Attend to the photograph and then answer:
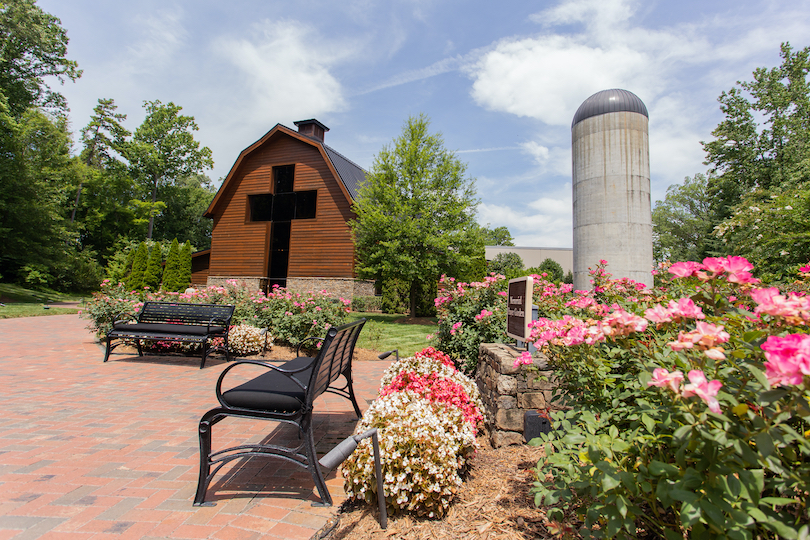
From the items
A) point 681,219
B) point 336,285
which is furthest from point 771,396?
point 681,219

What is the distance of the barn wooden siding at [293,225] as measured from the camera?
1895 centimetres

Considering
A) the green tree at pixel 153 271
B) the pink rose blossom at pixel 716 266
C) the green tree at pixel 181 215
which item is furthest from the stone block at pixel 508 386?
the green tree at pixel 181 215

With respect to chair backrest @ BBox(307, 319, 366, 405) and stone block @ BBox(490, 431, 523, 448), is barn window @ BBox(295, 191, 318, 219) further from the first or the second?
stone block @ BBox(490, 431, 523, 448)

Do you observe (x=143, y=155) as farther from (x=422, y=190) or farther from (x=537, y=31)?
(x=537, y=31)

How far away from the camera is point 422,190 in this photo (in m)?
16.1

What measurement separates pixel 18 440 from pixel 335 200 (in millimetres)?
16754

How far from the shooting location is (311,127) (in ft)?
74.0

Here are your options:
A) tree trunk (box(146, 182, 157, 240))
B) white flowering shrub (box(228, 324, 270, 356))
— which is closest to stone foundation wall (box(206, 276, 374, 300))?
white flowering shrub (box(228, 324, 270, 356))

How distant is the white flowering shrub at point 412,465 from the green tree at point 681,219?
41.7m

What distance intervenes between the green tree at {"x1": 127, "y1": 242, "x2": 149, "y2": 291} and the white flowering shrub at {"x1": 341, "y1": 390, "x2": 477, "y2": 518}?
26.6 metres

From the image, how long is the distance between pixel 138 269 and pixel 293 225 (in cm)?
1207

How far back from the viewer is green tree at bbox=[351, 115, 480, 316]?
15406 mm

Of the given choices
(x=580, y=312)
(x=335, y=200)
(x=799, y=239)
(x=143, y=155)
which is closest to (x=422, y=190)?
(x=335, y=200)

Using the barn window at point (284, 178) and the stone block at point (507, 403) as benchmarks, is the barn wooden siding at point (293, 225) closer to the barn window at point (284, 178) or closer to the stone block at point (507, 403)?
the barn window at point (284, 178)
